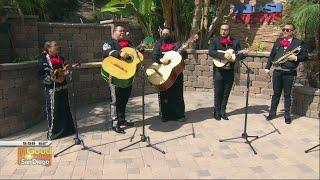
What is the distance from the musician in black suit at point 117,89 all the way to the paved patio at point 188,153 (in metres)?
0.26

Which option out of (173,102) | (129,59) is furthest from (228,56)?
(129,59)

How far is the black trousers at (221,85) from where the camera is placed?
7.40 metres

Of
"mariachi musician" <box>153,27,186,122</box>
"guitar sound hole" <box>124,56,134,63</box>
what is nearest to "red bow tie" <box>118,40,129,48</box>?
"guitar sound hole" <box>124,56,134,63</box>

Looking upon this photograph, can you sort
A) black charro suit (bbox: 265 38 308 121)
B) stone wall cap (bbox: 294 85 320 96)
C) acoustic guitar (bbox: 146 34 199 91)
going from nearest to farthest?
acoustic guitar (bbox: 146 34 199 91) → black charro suit (bbox: 265 38 308 121) → stone wall cap (bbox: 294 85 320 96)

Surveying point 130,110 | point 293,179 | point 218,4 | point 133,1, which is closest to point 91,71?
point 130,110

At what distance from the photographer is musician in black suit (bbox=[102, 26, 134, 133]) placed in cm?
651

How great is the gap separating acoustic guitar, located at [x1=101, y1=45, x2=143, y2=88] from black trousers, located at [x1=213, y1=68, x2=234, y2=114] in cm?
177

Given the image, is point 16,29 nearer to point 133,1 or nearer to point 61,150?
point 133,1

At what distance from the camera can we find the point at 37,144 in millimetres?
6004

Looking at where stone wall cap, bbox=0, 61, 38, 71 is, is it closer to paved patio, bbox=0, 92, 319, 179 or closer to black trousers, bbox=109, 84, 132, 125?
paved patio, bbox=0, 92, 319, 179

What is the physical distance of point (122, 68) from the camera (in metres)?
6.29

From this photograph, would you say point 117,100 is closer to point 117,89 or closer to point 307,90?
point 117,89

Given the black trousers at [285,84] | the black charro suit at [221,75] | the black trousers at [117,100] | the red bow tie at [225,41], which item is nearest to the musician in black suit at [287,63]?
the black trousers at [285,84]

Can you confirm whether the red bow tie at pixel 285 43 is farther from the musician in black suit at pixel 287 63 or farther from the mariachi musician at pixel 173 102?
the mariachi musician at pixel 173 102
